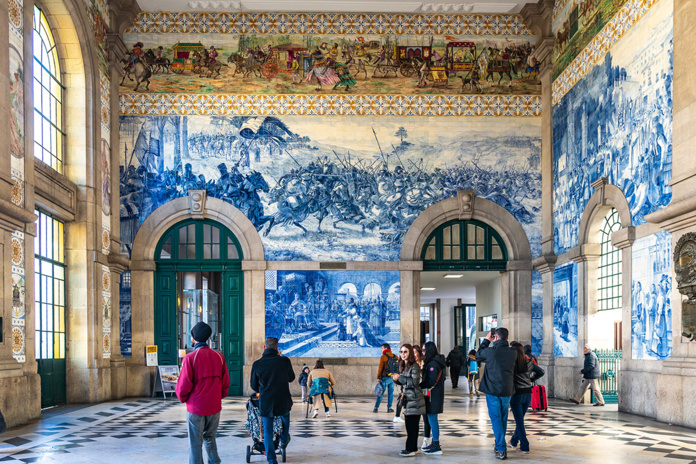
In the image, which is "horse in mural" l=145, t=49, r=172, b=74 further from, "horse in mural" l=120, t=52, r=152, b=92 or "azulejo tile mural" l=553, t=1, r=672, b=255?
"azulejo tile mural" l=553, t=1, r=672, b=255

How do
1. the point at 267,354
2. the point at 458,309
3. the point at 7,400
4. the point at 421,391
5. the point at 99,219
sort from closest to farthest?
the point at 267,354, the point at 421,391, the point at 7,400, the point at 99,219, the point at 458,309

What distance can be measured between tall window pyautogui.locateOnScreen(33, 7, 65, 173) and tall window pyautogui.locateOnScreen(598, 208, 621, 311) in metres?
12.9

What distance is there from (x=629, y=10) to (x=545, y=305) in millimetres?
8259

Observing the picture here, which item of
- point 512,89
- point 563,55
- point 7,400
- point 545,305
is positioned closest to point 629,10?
point 563,55

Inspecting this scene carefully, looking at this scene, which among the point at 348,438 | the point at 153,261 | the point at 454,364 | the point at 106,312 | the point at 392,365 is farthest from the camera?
the point at 454,364

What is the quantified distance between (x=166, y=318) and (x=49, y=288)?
4.55 metres

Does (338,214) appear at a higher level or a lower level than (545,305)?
higher

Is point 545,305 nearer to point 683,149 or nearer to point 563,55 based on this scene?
point 563,55

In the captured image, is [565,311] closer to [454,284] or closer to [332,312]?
[332,312]

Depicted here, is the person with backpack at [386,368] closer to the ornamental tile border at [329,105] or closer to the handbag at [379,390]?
the handbag at [379,390]

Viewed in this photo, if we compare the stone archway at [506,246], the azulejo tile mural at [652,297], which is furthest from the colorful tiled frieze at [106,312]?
the azulejo tile mural at [652,297]

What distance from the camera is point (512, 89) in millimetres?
21609

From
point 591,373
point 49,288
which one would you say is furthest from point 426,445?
point 49,288

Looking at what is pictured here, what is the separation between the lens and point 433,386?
32.4 feet
